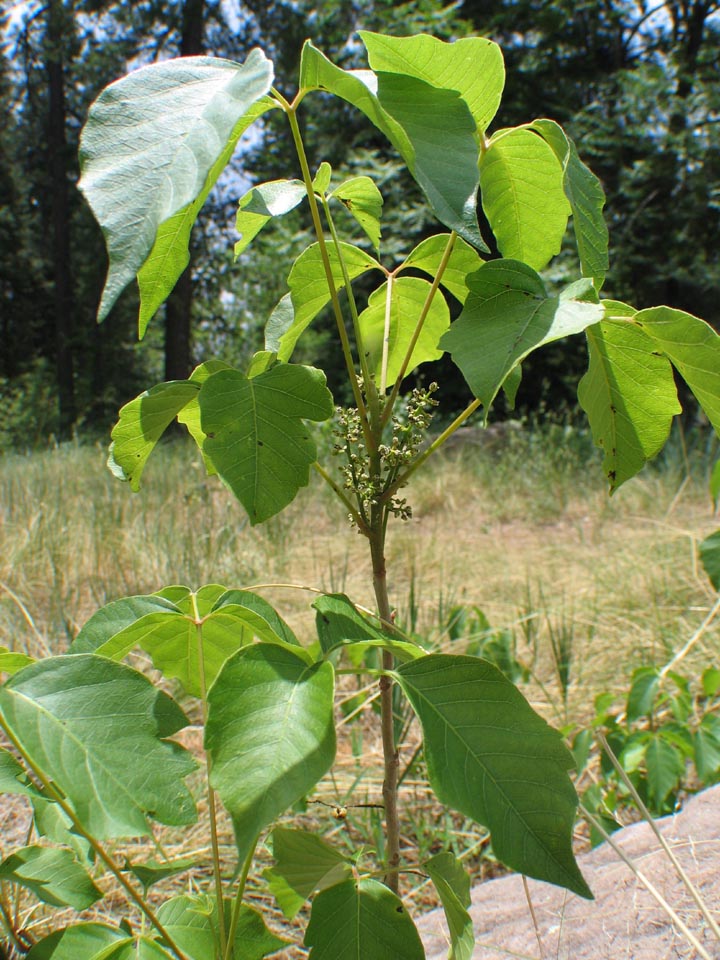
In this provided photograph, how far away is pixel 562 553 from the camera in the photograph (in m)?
4.06

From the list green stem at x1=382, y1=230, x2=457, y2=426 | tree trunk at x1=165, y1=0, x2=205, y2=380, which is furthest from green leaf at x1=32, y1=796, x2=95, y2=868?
tree trunk at x1=165, y1=0, x2=205, y2=380

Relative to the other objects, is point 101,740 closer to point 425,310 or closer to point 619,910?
point 425,310

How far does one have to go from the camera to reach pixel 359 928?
0.48 m

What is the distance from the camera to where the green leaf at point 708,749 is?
1.27 metres

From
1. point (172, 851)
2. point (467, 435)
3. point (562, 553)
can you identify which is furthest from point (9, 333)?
point (172, 851)

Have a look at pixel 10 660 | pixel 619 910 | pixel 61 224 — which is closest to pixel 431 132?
pixel 10 660

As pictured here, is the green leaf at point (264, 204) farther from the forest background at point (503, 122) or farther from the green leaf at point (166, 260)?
the forest background at point (503, 122)

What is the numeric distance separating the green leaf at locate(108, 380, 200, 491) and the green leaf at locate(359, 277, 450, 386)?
7.6 inches

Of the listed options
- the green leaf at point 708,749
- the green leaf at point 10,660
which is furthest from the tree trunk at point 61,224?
the green leaf at point 10,660

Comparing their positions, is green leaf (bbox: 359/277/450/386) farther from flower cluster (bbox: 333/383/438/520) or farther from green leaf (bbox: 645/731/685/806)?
green leaf (bbox: 645/731/685/806)

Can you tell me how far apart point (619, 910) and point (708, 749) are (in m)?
0.57

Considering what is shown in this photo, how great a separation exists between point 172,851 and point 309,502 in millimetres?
3987

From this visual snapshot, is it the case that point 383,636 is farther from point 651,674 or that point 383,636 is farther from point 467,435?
point 467,435

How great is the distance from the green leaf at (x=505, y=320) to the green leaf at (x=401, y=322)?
188 millimetres
